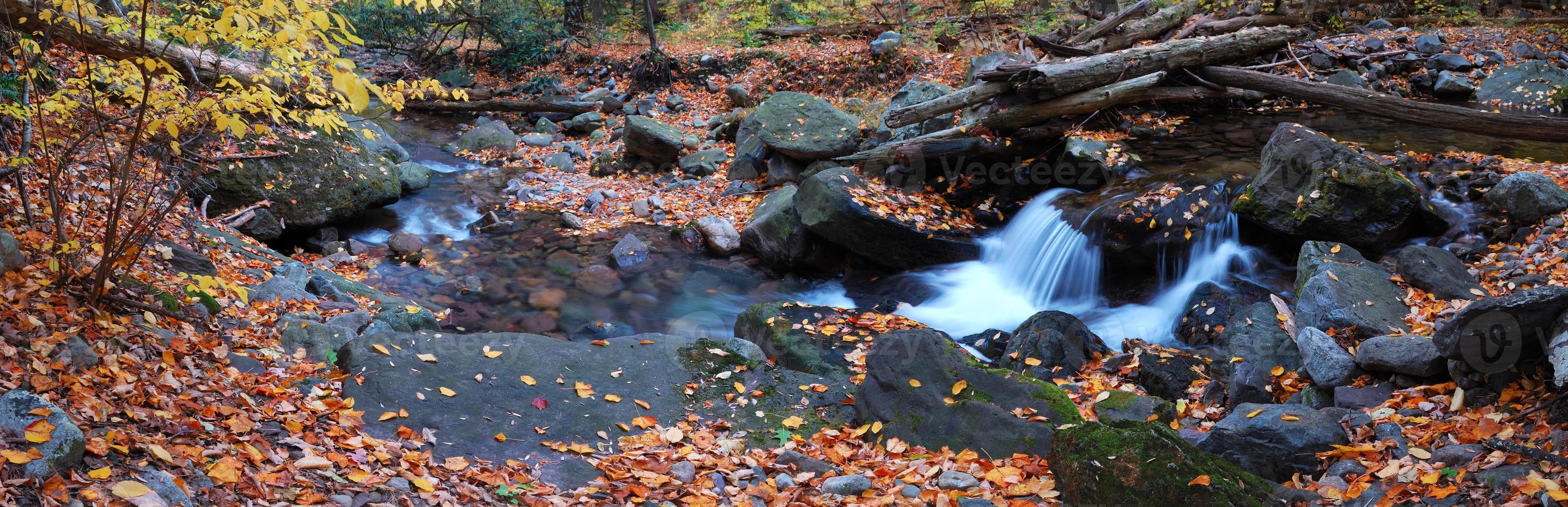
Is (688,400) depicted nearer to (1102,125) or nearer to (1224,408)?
(1224,408)

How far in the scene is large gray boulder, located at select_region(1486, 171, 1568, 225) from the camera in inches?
266

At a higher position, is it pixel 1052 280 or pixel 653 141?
pixel 653 141

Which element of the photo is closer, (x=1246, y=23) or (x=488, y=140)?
(x=1246, y=23)

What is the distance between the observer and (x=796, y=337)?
649 centimetres

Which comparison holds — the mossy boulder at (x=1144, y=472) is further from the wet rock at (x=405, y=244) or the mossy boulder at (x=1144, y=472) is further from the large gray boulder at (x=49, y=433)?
the wet rock at (x=405, y=244)

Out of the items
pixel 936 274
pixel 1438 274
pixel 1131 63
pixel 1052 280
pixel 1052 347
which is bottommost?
pixel 936 274

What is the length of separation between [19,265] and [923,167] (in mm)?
8364

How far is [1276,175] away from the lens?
25.1ft

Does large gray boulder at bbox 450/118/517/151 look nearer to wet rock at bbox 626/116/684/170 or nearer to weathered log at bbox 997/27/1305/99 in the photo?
wet rock at bbox 626/116/684/170

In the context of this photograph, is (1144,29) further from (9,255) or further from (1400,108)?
(9,255)

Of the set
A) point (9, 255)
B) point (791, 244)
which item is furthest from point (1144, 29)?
point (9, 255)

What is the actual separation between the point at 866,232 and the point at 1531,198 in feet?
19.2

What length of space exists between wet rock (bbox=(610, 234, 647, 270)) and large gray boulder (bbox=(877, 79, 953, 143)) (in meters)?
3.75

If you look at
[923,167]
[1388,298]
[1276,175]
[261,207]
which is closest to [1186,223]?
[1276,175]
